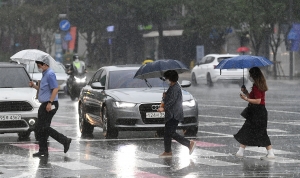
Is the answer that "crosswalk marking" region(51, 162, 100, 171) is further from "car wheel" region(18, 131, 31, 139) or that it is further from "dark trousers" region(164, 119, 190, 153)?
"car wheel" region(18, 131, 31, 139)

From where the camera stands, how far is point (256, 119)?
1563cm

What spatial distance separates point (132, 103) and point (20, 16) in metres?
64.6

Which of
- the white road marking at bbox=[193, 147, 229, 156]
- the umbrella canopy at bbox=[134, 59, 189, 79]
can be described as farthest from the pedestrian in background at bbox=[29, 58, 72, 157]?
the white road marking at bbox=[193, 147, 229, 156]

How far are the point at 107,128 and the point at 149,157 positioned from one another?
3.96 m

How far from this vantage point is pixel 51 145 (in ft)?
61.4

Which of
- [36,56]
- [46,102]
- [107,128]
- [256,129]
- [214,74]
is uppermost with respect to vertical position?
[36,56]

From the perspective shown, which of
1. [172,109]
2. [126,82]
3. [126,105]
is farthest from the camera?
[126,82]

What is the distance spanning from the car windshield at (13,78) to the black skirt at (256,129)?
20.8 ft

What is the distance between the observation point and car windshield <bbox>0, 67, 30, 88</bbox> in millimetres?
20625

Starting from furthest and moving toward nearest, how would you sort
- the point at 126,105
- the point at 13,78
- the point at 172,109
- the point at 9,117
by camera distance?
the point at 13,78
the point at 126,105
the point at 9,117
the point at 172,109

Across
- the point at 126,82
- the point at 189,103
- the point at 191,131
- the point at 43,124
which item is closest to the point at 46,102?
the point at 43,124

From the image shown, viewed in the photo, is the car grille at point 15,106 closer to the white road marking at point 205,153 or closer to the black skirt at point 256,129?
the white road marking at point 205,153

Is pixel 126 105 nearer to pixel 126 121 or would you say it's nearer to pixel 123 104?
pixel 123 104

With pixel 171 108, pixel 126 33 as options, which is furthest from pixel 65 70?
pixel 126 33
